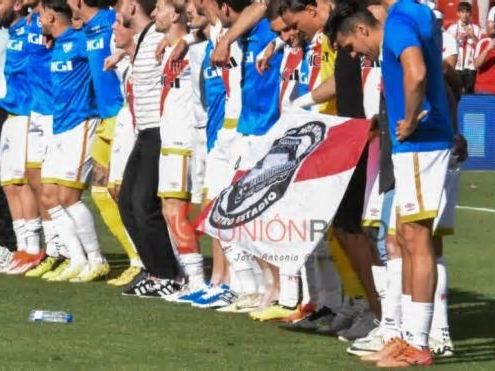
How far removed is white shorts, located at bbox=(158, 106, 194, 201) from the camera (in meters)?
12.7

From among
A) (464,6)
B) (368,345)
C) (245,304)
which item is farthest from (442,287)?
(464,6)

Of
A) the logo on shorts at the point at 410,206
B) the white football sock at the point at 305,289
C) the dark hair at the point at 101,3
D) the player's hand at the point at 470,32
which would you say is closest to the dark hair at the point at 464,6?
the player's hand at the point at 470,32

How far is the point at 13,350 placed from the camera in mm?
10039

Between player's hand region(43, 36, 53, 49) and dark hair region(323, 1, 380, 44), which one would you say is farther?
player's hand region(43, 36, 53, 49)

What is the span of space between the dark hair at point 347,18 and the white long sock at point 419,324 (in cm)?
154

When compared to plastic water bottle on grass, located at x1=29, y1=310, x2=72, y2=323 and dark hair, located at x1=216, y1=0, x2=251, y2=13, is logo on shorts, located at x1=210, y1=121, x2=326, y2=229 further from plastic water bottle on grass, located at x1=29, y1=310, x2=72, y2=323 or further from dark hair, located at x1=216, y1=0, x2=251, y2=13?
dark hair, located at x1=216, y1=0, x2=251, y2=13

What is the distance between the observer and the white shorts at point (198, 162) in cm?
1275

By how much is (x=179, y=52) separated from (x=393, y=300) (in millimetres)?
3260

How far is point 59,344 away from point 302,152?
1.81 meters

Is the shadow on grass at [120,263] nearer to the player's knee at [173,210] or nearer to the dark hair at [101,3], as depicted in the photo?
the player's knee at [173,210]

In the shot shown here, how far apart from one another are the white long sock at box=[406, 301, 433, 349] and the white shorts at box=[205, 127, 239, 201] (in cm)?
304

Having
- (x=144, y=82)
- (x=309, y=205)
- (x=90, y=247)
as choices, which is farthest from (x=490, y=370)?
A: (x=90, y=247)

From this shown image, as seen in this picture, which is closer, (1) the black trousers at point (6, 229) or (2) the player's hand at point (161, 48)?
(2) the player's hand at point (161, 48)

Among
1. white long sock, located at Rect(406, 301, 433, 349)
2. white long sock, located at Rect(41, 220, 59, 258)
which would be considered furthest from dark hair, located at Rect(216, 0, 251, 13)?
white long sock, located at Rect(406, 301, 433, 349)
